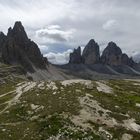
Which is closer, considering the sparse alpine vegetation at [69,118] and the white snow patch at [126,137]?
the sparse alpine vegetation at [69,118]

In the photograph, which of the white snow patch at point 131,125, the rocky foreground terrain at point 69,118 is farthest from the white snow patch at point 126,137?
the white snow patch at point 131,125

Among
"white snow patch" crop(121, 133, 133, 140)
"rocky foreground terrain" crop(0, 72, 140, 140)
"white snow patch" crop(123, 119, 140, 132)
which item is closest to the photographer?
"rocky foreground terrain" crop(0, 72, 140, 140)

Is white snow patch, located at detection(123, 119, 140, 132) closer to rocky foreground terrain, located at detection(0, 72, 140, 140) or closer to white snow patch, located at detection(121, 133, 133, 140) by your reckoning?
rocky foreground terrain, located at detection(0, 72, 140, 140)

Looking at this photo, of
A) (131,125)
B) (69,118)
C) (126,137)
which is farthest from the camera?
(131,125)

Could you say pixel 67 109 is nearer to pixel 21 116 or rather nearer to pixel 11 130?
pixel 21 116

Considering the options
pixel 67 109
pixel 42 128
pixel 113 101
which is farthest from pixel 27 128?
pixel 113 101

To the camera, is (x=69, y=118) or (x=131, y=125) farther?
(x=131, y=125)

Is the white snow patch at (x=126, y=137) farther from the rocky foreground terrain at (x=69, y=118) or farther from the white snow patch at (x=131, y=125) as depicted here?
the white snow patch at (x=131, y=125)

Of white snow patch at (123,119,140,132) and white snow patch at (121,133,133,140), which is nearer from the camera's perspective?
white snow patch at (121,133,133,140)

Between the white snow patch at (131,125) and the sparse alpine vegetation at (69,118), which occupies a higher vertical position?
the sparse alpine vegetation at (69,118)

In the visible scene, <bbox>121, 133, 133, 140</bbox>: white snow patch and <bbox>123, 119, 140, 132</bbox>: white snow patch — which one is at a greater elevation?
<bbox>123, 119, 140, 132</bbox>: white snow patch

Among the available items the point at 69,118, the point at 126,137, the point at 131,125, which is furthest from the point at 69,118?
the point at 131,125

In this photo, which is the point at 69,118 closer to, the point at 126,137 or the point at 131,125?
the point at 126,137

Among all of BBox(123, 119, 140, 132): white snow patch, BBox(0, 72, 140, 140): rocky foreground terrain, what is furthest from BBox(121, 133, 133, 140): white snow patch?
BBox(123, 119, 140, 132): white snow patch
